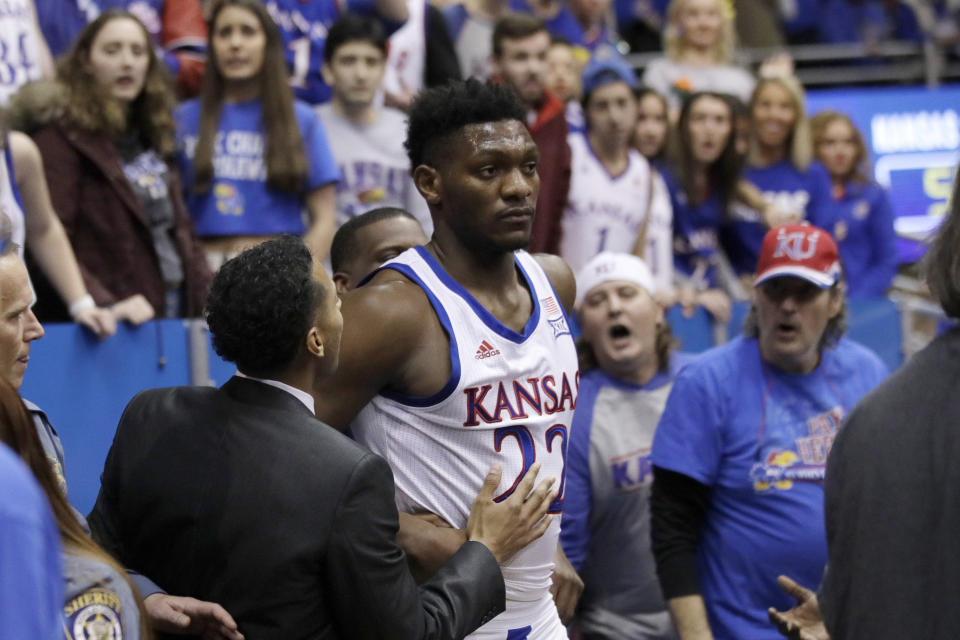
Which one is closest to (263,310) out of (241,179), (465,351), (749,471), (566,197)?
(465,351)

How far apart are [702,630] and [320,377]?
1847 mm

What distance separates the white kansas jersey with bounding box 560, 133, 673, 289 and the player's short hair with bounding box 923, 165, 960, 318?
4454 millimetres

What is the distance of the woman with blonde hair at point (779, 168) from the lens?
773 cm

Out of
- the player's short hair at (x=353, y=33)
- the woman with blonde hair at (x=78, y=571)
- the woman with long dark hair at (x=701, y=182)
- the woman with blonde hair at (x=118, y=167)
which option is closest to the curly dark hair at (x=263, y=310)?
the woman with blonde hair at (x=78, y=571)

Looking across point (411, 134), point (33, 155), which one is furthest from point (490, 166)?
point (33, 155)

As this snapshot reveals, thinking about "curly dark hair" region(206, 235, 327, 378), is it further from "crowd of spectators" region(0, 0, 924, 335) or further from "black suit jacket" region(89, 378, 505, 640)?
"crowd of spectators" region(0, 0, 924, 335)

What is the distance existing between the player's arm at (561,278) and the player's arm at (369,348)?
0.74 m

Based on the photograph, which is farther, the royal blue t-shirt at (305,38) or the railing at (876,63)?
the railing at (876,63)

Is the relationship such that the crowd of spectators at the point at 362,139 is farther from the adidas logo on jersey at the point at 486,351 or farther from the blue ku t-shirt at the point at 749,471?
the blue ku t-shirt at the point at 749,471

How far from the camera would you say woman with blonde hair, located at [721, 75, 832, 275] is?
304 inches

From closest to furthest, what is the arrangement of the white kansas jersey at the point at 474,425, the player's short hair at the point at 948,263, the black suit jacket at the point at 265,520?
the player's short hair at the point at 948,263
the black suit jacket at the point at 265,520
the white kansas jersey at the point at 474,425

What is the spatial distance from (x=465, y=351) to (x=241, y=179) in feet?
9.36

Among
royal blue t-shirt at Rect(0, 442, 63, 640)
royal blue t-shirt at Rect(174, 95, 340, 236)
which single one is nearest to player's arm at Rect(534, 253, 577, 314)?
royal blue t-shirt at Rect(174, 95, 340, 236)

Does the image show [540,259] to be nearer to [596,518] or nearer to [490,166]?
[490,166]
